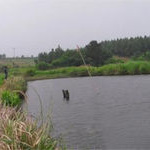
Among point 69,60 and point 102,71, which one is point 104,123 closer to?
point 102,71

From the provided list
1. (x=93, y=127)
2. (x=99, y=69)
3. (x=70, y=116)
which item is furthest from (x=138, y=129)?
(x=99, y=69)

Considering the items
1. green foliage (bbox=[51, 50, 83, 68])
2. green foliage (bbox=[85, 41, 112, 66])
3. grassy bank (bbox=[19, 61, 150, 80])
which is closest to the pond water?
grassy bank (bbox=[19, 61, 150, 80])

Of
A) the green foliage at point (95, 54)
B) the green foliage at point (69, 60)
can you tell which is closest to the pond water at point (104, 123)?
the green foliage at point (95, 54)

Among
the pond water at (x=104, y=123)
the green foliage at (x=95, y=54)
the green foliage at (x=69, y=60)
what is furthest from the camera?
the green foliage at (x=69, y=60)

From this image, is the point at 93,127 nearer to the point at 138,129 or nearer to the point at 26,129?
the point at 138,129

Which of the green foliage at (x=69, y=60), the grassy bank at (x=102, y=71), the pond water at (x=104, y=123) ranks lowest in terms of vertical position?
the pond water at (x=104, y=123)

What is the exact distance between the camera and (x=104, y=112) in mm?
30250

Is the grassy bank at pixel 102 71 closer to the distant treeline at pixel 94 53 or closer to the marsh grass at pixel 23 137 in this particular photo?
the distant treeline at pixel 94 53

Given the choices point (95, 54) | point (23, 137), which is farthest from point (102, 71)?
point (23, 137)

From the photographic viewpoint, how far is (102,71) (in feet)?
282

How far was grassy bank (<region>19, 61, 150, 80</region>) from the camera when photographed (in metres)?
80.9

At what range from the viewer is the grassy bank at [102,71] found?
266 feet

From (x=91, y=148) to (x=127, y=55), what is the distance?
11082 cm

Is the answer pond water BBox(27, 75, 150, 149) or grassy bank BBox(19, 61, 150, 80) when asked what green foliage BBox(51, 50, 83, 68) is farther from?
pond water BBox(27, 75, 150, 149)
